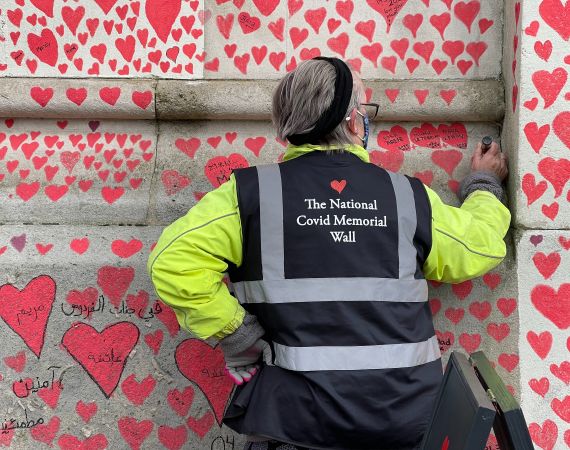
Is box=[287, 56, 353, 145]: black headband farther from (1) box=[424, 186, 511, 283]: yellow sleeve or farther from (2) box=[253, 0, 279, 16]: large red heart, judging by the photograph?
(2) box=[253, 0, 279, 16]: large red heart

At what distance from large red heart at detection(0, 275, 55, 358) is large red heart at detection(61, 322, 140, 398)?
126 millimetres

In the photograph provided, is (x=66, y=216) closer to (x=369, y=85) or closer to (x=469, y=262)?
(x=369, y=85)

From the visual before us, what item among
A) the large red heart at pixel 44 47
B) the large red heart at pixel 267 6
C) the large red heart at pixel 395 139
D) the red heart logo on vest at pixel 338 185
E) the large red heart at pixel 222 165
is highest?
the large red heart at pixel 267 6

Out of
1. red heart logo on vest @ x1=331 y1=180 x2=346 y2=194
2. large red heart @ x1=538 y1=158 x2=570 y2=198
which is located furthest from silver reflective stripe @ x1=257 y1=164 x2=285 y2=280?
large red heart @ x1=538 y1=158 x2=570 y2=198

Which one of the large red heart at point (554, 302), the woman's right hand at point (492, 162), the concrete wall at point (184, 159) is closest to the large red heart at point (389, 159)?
the concrete wall at point (184, 159)

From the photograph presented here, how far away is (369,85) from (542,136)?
2.63 feet

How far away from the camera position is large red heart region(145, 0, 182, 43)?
3670mm

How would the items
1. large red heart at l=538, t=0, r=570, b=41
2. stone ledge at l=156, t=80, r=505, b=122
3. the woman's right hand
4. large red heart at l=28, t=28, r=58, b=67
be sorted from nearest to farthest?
large red heart at l=538, t=0, r=570, b=41 < the woman's right hand < stone ledge at l=156, t=80, r=505, b=122 < large red heart at l=28, t=28, r=58, b=67

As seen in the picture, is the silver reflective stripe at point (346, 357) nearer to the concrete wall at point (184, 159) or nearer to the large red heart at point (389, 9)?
the concrete wall at point (184, 159)

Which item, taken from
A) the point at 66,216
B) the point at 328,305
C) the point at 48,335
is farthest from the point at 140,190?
the point at 328,305

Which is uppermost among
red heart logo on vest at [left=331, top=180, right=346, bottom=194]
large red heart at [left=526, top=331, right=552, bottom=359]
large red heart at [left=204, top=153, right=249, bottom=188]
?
red heart logo on vest at [left=331, top=180, right=346, bottom=194]

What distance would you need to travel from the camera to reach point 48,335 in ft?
11.4

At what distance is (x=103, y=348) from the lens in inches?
136

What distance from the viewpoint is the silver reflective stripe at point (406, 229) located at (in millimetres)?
2570
